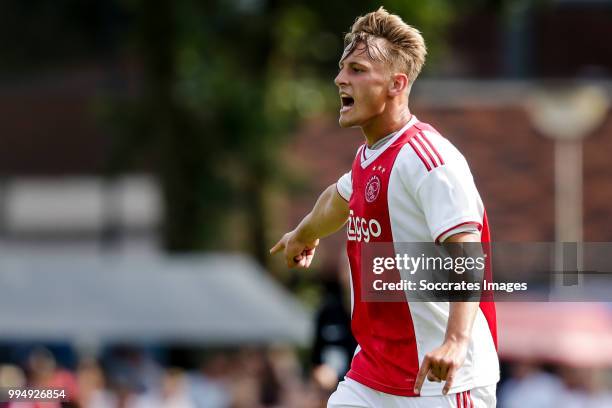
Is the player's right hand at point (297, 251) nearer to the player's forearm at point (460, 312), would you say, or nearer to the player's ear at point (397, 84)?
the player's ear at point (397, 84)

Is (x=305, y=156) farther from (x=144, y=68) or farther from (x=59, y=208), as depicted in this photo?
(x=144, y=68)

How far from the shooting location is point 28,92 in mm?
23484

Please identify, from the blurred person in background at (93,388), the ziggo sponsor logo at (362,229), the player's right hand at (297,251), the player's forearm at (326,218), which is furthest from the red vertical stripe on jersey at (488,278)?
the blurred person in background at (93,388)

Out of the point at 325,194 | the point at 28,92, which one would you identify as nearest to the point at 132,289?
the point at 28,92

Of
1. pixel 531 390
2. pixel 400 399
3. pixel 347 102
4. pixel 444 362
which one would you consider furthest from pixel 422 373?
pixel 531 390

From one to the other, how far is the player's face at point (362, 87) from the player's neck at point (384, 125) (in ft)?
0.06

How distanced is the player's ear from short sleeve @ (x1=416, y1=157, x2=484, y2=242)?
1.41 ft

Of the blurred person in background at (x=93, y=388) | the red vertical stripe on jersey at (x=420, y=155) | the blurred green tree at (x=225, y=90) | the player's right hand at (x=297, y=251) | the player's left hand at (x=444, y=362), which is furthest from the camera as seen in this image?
the blurred green tree at (x=225, y=90)

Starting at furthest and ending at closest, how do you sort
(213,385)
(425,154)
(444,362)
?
(213,385) → (425,154) → (444,362)

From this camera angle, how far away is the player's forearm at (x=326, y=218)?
20.0 ft

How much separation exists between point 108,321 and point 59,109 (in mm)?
7757

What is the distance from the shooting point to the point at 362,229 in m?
5.59

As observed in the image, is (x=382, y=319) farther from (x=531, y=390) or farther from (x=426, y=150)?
(x=531, y=390)

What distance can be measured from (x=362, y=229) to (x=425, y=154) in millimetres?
441
